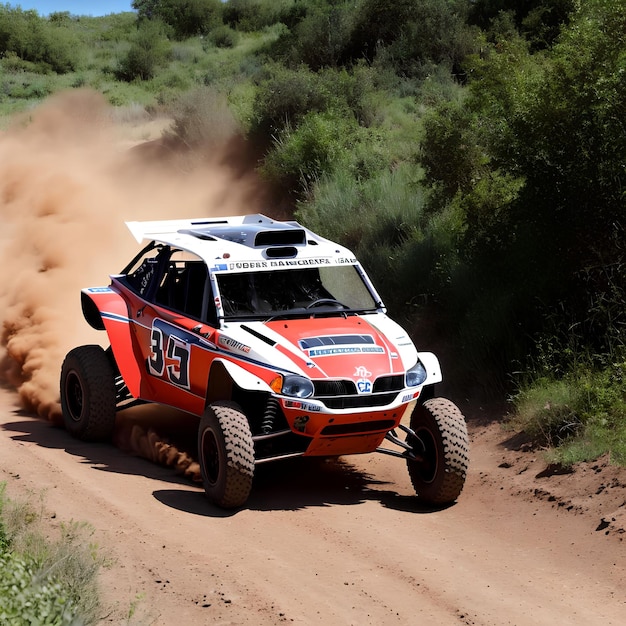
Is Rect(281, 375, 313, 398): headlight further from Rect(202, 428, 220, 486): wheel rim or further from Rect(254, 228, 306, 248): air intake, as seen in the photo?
Rect(254, 228, 306, 248): air intake

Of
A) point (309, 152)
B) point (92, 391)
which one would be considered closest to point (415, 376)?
point (92, 391)

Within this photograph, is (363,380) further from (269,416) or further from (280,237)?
(280,237)

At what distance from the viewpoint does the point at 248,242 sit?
9.40 metres

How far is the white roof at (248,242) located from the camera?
9.13m

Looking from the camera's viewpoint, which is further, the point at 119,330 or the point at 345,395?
the point at 119,330

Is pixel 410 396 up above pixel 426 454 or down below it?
above

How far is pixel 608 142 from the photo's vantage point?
1033 cm

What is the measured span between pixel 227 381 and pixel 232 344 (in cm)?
31

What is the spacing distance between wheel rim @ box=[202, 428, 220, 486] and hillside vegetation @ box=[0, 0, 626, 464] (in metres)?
3.16

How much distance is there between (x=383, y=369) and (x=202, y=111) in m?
17.5

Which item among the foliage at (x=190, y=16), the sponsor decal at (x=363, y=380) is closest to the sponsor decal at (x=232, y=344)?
the sponsor decal at (x=363, y=380)

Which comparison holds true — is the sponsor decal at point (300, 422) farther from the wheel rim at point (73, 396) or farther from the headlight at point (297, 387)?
the wheel rim at point (73, 396)

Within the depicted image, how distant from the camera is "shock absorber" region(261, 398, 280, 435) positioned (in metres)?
8.15

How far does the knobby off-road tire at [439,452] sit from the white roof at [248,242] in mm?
1665
